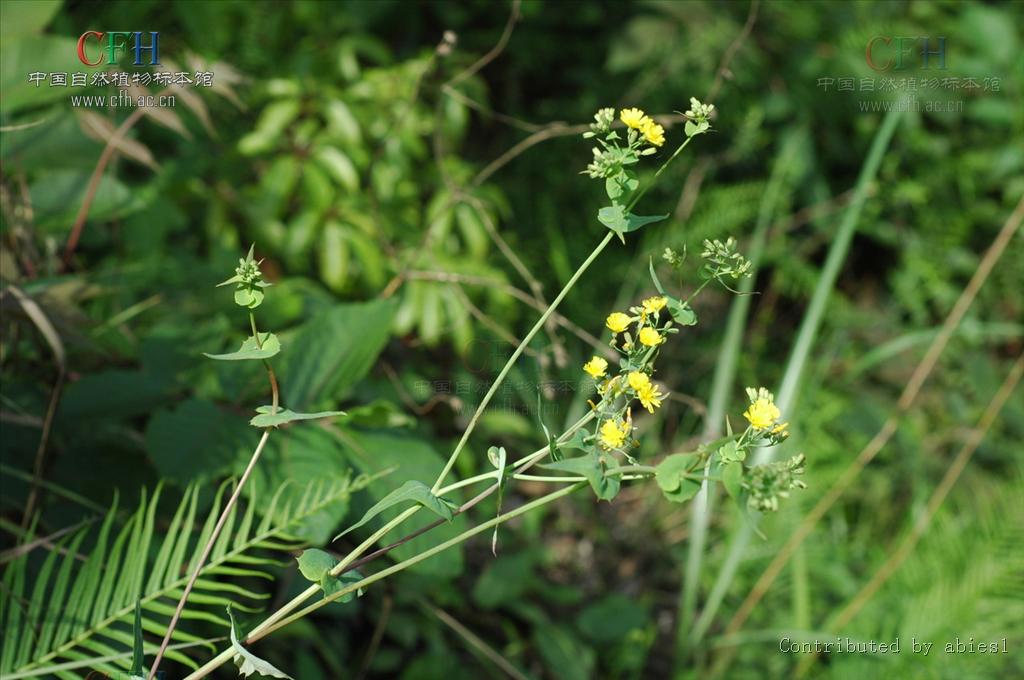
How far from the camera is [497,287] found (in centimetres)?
132

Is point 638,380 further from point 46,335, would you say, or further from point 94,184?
point 94,184

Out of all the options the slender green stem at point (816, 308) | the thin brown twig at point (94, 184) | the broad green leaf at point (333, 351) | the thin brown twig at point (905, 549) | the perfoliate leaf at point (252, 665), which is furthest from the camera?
the thin brown twig at point (905, 549)

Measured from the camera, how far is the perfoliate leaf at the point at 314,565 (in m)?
0.59

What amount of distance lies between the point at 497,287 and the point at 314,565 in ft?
2.53

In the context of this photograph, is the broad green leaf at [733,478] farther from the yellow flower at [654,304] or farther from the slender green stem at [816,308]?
the slender green stem at [816,308]

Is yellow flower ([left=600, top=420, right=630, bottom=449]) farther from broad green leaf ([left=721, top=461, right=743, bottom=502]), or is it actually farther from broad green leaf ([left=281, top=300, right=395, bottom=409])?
broad green leaf ([left=281, top=300, right=395, bottom=409])

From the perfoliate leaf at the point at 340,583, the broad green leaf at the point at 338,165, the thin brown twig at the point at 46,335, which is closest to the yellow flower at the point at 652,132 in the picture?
the perfoliate leaf at the point at 340,583

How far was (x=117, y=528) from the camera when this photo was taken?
995 mm

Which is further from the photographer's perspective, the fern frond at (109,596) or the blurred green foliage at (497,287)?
the blurred green foliage at (497,287)

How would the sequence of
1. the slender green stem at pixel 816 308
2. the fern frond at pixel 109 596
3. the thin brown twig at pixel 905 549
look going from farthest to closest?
1. the thin brown twig at pixel 905 549
2. the slender green stem at pixel 816 308
3. the fern frond at pixel 109 596

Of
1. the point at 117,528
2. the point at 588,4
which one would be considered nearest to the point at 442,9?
the point at 588,4

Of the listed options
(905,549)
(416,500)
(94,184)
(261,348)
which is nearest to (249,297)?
(261,348)

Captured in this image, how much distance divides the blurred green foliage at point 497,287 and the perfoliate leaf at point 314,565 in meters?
0.25

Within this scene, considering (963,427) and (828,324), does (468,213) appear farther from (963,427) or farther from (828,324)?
(963,427)
